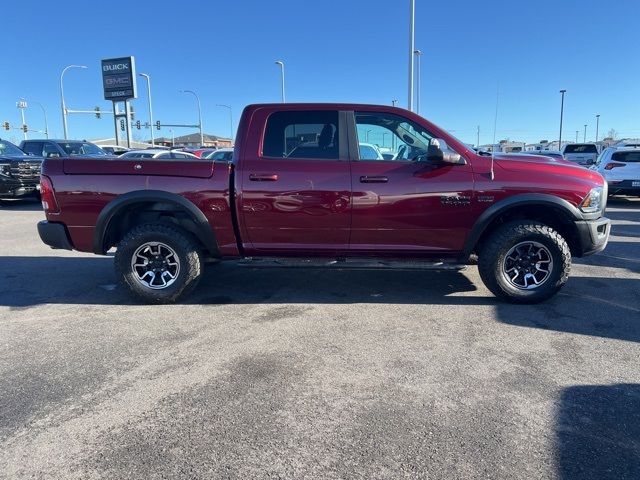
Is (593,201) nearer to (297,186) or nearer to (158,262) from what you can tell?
(297,186)

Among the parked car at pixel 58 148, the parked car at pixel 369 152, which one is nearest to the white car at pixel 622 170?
the parked car at pixel 369 152

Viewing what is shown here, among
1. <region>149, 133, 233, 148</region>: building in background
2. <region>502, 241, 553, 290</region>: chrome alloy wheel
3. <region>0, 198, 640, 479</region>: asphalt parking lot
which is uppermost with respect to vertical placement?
<region>149, 133, 233, 148</region>: building in background

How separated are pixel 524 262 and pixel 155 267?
383 cm

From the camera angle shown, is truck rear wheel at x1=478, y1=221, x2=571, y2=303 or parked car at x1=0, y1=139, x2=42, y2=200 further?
parked car at x1=0, y1=139, x2=42, y2=200

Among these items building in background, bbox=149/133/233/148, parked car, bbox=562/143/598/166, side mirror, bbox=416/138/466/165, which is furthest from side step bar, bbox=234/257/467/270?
building in background, bbox=149/133/233/148

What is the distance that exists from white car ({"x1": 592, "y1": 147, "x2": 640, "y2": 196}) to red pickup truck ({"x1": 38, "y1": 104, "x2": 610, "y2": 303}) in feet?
33.2

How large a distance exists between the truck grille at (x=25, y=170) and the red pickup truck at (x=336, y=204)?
29.8 ft

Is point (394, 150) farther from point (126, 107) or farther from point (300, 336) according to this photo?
point (126, 107)

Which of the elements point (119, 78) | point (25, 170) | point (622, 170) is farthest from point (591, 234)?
point (119, 78)

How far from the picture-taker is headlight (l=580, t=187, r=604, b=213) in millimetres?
4605

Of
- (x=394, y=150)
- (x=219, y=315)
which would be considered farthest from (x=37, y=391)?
(x=394, y=150)

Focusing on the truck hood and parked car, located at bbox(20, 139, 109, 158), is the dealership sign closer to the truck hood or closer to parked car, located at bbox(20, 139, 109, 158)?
parked car, located at bbox(20, 139, 109, 158)

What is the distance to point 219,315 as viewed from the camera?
15.0 ft

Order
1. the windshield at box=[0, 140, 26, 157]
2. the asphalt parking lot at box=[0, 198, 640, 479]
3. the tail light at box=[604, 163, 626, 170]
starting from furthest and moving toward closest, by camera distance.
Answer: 1. the tail light at box=[604, 163, 626, 170]
2. the windshield at box=[0, 140, 26, 157]
3. the asphalt parking lot at box=[0, 198, 640, 479]
